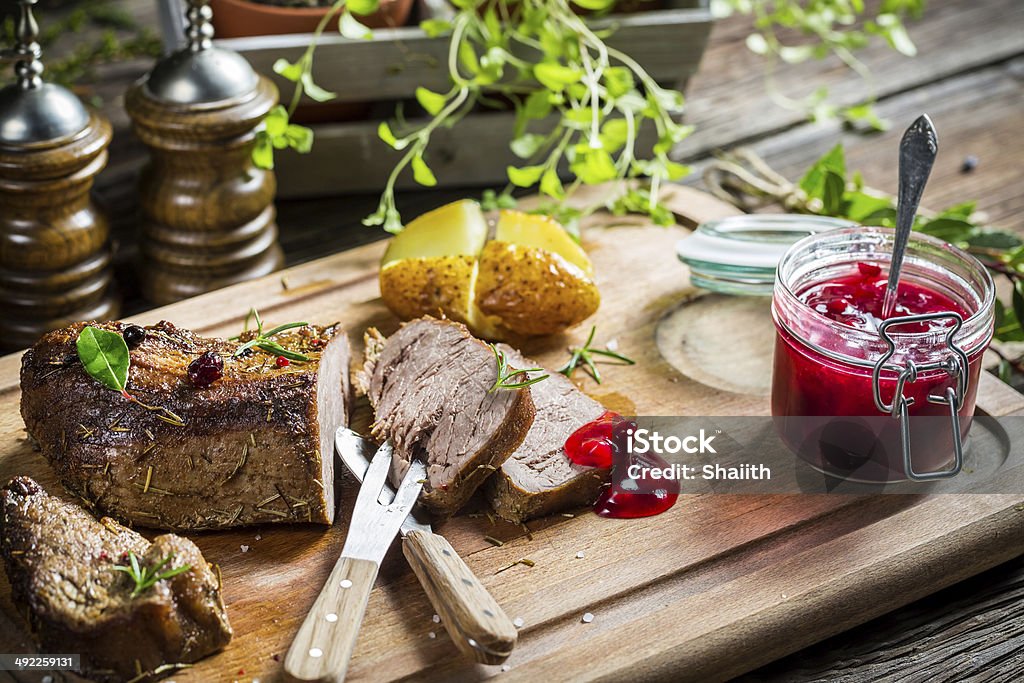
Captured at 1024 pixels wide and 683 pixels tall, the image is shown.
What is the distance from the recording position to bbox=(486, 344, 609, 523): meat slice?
2.81m

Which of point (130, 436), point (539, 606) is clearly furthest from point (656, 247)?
point (130, 436)

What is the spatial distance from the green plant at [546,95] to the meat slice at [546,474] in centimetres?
103

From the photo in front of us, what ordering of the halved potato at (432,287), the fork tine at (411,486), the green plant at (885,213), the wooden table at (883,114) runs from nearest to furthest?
the fork tine at (411,486) → the halved potato at (432,287) → the green plant at (885,213) → the wooden table at (883,114)

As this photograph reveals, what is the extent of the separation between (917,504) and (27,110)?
9.10 ft

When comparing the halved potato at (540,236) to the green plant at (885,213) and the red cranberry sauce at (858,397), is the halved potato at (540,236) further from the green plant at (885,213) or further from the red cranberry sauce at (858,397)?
the green plant at (885,213)

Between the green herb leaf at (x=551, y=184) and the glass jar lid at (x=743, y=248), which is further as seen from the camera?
the green herb leaf at (x=551, y=184)

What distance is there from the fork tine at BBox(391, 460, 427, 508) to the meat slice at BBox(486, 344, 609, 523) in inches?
7.2

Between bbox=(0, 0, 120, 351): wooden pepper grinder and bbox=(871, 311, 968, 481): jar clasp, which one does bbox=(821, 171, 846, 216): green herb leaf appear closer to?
bbox=(871, 311, 968, 481): jar clasp

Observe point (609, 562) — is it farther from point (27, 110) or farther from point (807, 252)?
point (27, 110)

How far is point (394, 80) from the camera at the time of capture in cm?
425

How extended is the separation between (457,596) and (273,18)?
257 cm

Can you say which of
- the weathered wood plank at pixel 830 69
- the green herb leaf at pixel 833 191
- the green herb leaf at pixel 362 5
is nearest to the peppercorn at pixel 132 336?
the green herb leaf at pixel 362 5

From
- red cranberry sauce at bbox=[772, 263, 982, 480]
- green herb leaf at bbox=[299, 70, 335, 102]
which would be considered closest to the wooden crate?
green herb leaf at bbox=[299, 70, 335, 102]

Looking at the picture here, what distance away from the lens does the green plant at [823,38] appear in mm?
4848
